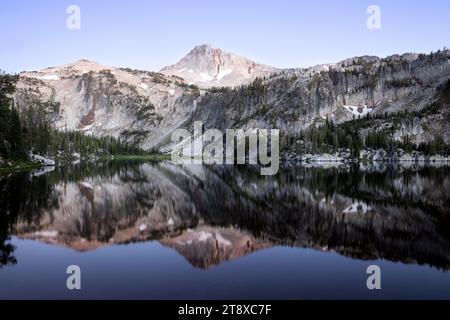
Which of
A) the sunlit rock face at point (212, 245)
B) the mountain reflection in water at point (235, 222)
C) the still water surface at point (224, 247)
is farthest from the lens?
the mountain reflection in water at point (235, 222)

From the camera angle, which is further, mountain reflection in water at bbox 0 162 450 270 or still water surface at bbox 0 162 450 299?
mountain reflection in water at bbox 0 162 450 270

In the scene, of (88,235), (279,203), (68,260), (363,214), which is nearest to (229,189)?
(279,203)

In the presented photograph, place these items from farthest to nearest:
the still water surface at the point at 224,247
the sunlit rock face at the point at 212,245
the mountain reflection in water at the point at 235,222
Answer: the mountain reflection in water at the point at 235,222
the sunlit rock face at the point at 212,245
the still water surface at the point at 224,247

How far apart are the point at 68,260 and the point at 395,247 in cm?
1975

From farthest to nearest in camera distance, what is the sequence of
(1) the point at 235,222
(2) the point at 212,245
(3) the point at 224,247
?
(1) the point at 235,222, (2) the point at 212,245, (3) the point at 224,247

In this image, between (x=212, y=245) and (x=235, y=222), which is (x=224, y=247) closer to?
(x=212, y=245)

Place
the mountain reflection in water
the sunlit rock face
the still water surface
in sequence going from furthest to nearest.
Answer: the mountain reflection in water < the sunlit rock face < the still water surface

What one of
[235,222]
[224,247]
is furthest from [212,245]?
[235,222]

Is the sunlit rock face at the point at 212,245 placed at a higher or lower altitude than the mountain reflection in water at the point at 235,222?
lower

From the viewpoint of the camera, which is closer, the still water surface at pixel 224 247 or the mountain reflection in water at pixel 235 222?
the still water surface at pixel 224 247

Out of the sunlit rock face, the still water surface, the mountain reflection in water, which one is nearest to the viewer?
the still water surface

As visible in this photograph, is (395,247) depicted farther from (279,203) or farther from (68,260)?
(279,203)

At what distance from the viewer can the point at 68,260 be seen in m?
Result: 26.6

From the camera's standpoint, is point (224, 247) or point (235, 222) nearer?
point (224, 247)
